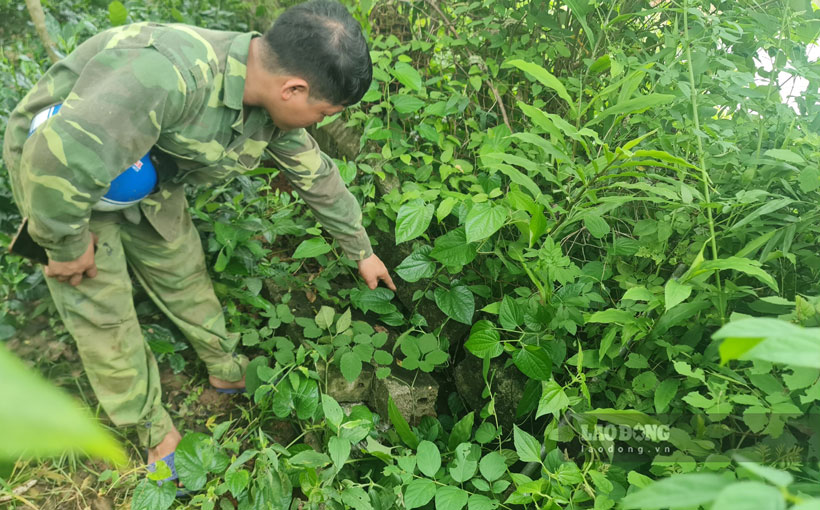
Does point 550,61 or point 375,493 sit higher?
point 550,61

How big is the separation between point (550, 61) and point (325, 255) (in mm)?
1273

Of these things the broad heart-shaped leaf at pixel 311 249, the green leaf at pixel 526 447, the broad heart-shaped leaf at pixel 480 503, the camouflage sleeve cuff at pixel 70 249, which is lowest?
the broad heart-shaped leaf at pixel 480 503

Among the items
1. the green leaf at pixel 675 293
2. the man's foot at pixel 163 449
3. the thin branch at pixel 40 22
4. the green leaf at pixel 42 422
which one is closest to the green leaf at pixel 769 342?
the green leaf at pixel 42 422

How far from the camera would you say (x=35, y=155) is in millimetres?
1325

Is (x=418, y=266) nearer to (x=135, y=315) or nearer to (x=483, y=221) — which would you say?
(x=483, y=221)

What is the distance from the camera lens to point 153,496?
171 centimetres

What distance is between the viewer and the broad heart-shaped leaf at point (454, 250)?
5.76 feet

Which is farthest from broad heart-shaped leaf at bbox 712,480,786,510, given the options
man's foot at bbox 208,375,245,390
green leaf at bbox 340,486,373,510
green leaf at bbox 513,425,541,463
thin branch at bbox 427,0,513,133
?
man's foot at bbox 208,375,245,390

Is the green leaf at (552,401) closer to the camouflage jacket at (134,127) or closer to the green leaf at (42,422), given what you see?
the camouflage jacket at (134,127)

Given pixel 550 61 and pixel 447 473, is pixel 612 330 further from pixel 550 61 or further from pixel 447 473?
pixel 550 61

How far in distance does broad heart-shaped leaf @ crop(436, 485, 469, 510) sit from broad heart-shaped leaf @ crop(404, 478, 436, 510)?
27 millimetres

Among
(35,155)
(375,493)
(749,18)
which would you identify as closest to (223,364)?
(375,493)

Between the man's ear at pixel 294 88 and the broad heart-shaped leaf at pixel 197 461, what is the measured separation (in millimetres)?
1167

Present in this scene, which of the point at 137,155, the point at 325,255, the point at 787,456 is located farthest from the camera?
the point at 325,255
